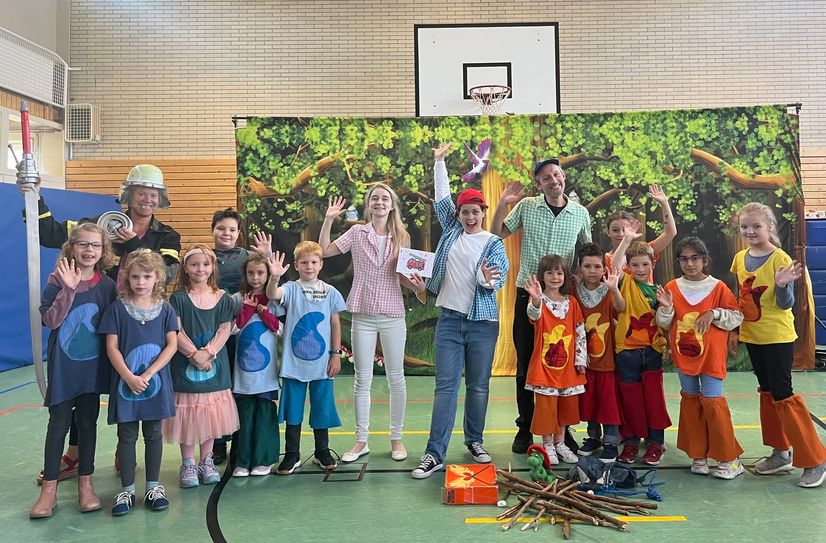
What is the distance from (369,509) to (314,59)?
8138mm

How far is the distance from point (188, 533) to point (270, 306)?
1394 millimetres

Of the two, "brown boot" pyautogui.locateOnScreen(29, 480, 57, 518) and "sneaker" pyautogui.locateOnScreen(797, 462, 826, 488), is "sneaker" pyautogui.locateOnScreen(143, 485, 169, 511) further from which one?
"sneaker" pyautogui.locateOnScreen(797, 462, 826, 488)

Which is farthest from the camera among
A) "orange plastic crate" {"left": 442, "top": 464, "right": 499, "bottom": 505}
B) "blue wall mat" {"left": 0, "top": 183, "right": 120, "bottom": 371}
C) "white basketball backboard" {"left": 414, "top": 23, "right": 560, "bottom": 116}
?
"white basketball backboard" {"left": 414, "top": 23, "right": 560, "bottom": 116}

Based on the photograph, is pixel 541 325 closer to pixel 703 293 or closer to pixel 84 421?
pixel 703 293

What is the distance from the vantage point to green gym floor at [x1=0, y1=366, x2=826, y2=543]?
116 inches

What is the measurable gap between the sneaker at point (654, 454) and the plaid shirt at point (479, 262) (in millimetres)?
1300

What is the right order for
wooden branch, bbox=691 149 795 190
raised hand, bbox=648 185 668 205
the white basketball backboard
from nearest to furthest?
raised hand, bbox=648 185 668 205
wooden branch, bbox=691 149 795 190
the white basketball backboard

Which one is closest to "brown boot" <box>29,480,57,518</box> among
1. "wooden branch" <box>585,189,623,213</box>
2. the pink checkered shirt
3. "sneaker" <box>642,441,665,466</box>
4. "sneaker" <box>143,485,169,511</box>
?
"sneaker" <box>143,485,169,511</box>

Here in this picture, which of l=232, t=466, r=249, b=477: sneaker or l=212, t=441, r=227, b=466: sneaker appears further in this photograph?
l=212, t=441, r=227, b=466: sneaker

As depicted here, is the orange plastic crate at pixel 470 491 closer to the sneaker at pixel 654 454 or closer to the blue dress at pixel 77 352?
the sneaker at pixel 654 454

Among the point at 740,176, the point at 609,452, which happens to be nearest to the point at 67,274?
the point at 609,452

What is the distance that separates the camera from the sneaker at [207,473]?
366 centimetres

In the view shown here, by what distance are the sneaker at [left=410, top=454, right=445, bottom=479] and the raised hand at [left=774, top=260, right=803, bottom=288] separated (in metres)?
2.24

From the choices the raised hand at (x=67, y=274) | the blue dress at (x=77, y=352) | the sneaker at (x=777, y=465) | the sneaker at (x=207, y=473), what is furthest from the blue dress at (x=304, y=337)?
the sneaker at (x=777, y=465)
